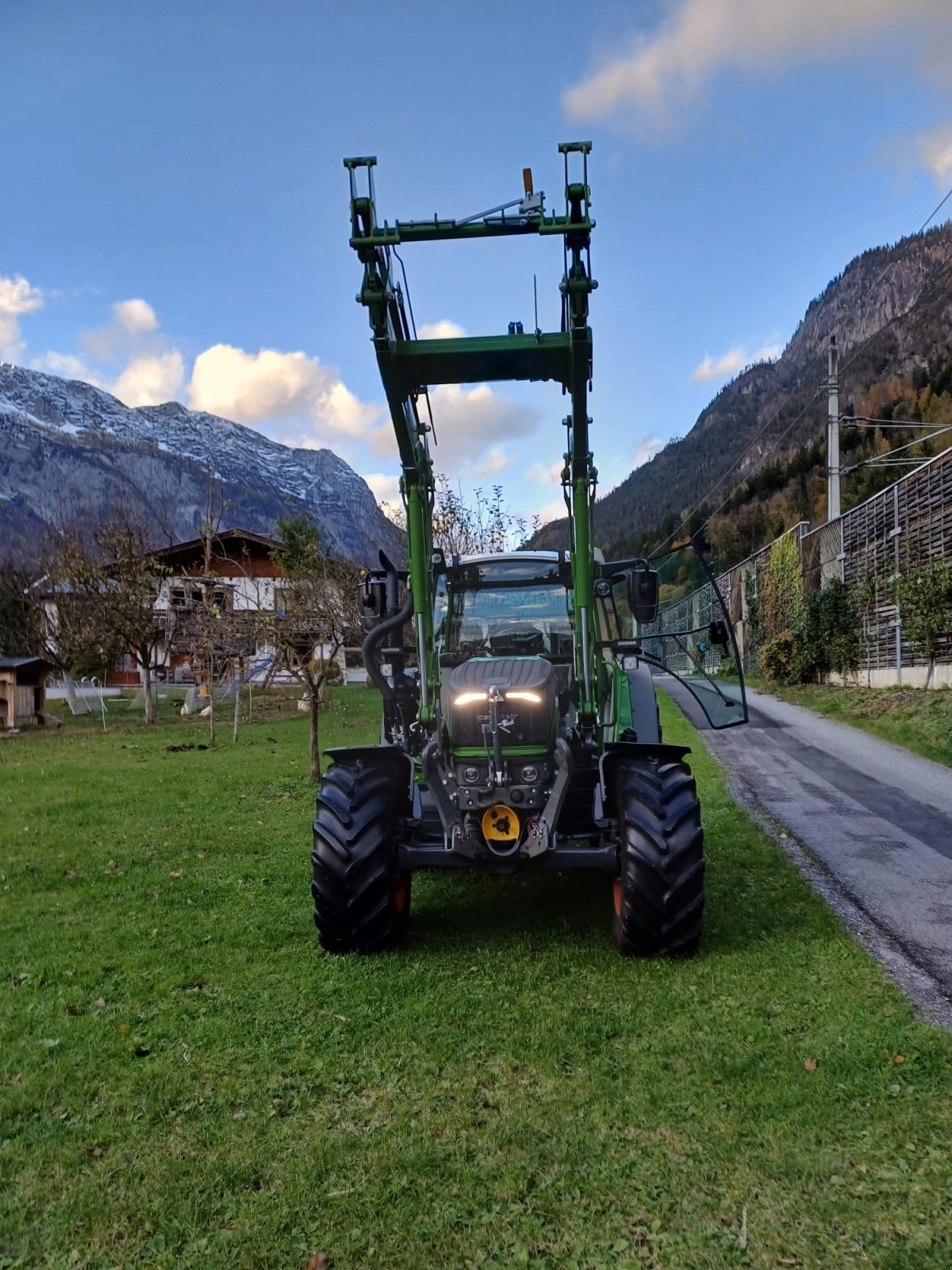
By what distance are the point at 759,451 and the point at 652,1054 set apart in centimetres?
8517

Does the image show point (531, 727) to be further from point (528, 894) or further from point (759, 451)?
point (759, 451)

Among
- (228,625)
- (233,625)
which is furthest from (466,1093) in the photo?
(228,625)

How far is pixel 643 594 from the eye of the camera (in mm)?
5348

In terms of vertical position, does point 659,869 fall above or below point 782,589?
below

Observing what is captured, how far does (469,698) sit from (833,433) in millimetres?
22643

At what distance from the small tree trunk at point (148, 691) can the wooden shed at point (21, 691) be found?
2.61 meters

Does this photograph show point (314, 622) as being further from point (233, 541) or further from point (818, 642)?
point (233, 541)

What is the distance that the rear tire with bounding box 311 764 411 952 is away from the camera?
4754 mm

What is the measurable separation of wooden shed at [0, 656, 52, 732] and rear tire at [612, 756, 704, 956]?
2001 centimetres

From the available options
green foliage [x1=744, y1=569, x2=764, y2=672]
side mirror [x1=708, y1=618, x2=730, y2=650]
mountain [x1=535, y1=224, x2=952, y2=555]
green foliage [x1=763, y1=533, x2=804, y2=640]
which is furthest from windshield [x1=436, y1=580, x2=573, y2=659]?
mountain [x1=535, y1=224, x2=952, y2=555]

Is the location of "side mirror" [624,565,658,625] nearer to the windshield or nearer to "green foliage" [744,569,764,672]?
the windshield

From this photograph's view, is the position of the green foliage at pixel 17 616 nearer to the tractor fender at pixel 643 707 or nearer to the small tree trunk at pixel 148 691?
the small tree trunk at pixel 148 691

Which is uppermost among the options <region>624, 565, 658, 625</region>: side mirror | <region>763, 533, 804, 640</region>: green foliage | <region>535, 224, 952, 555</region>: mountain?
<region>535, 224, 952, 555</region>: mountain

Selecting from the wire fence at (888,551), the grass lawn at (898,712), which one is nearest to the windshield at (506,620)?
the grass lawn at (898,712)
